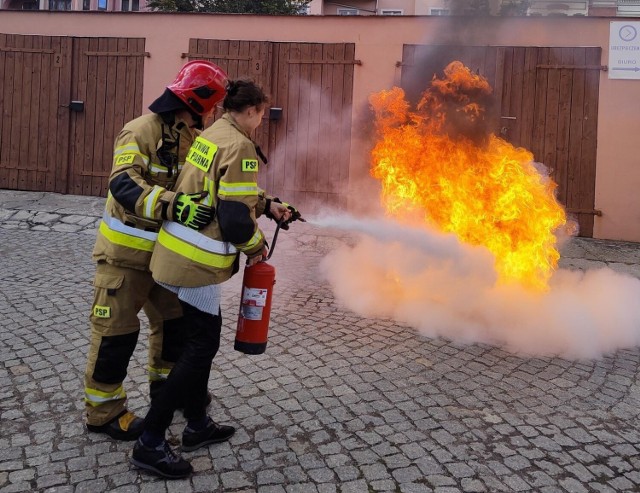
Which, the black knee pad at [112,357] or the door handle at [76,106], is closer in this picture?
the black knee pad at [112,357]

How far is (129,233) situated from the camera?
305 centimetres

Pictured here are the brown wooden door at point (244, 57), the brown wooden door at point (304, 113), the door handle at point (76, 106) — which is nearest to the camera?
the brown wooden door at point (304, 113)

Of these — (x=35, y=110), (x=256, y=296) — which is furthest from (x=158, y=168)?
(x=35, y=110)

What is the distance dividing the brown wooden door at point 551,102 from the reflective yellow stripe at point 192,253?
6634 millimetres

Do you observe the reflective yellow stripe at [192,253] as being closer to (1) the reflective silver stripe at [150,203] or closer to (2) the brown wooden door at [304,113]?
(1) the reflective silver stripe at [150,203]

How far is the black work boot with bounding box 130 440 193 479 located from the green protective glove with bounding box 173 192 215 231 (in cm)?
117

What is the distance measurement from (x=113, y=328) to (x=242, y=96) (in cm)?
146

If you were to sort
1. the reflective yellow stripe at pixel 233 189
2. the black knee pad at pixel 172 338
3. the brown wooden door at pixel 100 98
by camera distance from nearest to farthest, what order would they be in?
the reflective yellow stripe at pixel 233 189
the black knee pad at pixel 172 338
the brown wooden door at pixel 100 98

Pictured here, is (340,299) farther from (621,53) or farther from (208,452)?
(621,53)

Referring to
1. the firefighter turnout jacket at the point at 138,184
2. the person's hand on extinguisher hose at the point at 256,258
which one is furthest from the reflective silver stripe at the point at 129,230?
the person's hand on extinguisher hose at the point at 256,258

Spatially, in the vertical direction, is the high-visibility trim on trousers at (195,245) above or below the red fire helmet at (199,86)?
below

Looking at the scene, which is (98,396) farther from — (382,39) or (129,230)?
(382,39)

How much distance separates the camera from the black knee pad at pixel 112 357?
10.2ft

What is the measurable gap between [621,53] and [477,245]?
530 centimetres
